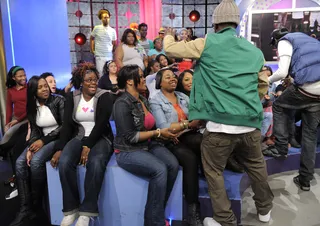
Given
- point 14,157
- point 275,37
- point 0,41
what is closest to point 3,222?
point 14,157

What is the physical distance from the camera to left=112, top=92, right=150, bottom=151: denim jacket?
2.32 meters

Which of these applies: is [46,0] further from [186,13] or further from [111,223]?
[186,13]

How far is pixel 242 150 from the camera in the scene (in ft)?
7.47

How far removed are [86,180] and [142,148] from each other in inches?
18.7

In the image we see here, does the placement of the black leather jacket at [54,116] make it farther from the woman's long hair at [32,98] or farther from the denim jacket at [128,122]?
the denim jacket at [128,122]

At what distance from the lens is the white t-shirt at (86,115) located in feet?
8.77

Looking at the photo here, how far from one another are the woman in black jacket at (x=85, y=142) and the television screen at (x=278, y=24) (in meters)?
4.61

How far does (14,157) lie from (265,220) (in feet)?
7.70

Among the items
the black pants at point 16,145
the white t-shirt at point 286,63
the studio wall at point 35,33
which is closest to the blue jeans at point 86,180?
the black pants at point 16,145

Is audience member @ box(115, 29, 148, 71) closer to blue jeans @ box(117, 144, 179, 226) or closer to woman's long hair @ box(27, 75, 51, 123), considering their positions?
woman's long hair @ box(27, 75, 51, 123)

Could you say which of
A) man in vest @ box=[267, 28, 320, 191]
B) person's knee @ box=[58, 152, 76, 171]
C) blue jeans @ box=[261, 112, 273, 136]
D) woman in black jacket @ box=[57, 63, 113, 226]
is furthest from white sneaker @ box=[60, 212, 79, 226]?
blue jeans @ box=[261, 112, 273, 136]

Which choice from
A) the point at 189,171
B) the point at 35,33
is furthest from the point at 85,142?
the point at 35,33

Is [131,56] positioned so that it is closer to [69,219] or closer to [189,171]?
[189,171]

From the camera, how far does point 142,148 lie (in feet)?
7.97
